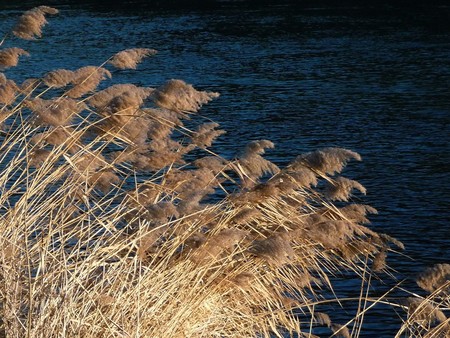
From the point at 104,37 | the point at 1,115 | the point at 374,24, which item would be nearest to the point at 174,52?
the point at 104,37

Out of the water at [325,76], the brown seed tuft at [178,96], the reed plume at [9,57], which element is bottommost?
the water at [325,76]

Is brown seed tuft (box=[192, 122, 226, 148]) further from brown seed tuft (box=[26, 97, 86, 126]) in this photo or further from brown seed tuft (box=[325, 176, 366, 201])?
brown seed tuft (box=[325, 176, 366, 201])

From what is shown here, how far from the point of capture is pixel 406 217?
11266 millimetres

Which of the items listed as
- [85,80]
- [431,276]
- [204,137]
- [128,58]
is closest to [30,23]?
[85,80]

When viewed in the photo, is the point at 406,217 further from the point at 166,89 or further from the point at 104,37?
the point at 104,37

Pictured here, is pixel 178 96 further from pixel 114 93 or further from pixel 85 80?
pixel 85 80

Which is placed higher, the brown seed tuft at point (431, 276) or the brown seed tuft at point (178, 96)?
the brown seed tuft at point (178, 96)

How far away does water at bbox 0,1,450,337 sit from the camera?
12.2 meters

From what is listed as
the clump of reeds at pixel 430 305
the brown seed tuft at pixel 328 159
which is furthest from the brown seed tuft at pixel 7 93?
the clump of reeds at pixel 430 305

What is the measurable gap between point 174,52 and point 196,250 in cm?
1944

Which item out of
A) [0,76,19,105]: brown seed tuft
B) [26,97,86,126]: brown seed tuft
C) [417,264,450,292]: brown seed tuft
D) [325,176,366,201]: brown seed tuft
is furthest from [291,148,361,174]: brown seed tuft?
[0,76,19,105]: brown seed tuft

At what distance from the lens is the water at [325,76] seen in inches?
479

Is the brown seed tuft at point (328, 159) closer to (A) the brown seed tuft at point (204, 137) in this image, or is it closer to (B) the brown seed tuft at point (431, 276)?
(B) the brown seed tuft at point (431, 276)

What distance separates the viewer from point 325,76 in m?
20.7
